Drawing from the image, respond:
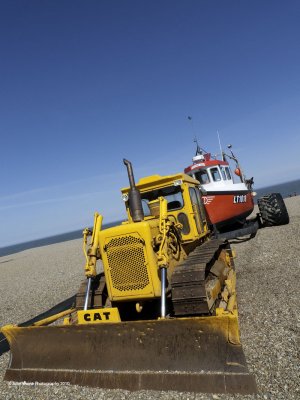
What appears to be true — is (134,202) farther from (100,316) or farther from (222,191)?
(222,191)

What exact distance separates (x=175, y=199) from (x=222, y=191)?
23.1 ft

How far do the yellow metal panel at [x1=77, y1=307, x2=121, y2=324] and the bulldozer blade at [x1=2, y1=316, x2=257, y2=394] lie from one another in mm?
471

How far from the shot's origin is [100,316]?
553 centimetres

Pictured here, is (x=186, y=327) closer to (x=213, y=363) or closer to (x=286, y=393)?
(x=213, y=363)

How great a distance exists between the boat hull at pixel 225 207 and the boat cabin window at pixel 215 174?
1237 mm

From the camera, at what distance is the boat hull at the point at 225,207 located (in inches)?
543

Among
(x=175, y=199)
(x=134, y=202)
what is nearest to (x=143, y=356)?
(x=134, y=202)

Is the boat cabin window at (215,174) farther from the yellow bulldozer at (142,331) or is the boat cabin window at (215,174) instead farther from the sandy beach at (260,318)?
the yellow bulldozer at (142,331)

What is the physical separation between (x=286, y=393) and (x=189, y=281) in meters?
1.80

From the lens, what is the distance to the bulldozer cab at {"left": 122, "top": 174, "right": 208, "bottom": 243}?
7426 millimetres

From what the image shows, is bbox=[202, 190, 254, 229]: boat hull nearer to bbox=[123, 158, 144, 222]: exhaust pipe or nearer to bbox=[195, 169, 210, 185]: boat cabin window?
bbox=[195, 169, 210, 185]: boat cabin window

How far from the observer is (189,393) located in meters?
4.34

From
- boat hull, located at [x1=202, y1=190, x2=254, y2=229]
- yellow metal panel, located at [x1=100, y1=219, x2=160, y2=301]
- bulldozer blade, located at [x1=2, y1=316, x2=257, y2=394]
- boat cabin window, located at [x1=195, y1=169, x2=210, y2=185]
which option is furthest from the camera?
boat cabin window, located at [x1=195, y1=169, x2=210, y2=185]

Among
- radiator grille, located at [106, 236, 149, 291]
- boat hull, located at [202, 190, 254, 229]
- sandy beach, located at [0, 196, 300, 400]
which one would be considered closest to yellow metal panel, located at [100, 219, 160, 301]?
radiator grille, located at [106, 236, 149, 291]
